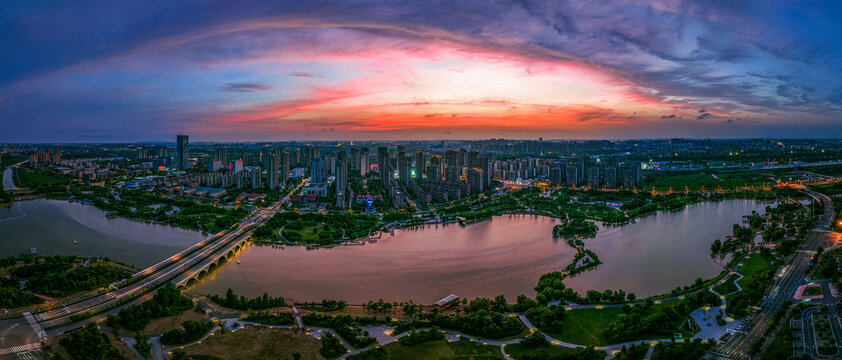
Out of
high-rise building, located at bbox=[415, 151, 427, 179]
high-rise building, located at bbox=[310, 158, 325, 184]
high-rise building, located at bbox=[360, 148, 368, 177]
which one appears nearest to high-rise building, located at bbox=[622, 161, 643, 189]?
high-rise building, located at bbox=[415, 151, 427, 179]

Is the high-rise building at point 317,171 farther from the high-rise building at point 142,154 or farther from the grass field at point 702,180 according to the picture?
the high-rise building at point 142,154

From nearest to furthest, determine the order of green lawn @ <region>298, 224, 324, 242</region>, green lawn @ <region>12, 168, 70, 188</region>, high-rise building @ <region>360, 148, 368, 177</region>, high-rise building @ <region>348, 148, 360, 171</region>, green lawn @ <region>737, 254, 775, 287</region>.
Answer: green lawn @ <region>737, 254, 775, 287</region> → green lawn @ <region>298, 224, 324, 242</region> → green lawn @ <region>12, 168, 70, 188</region> → high-rise building @ <region>360, 148, 368, 177</region> → high-rise building @ <region>348, 148, 360, 171</region>

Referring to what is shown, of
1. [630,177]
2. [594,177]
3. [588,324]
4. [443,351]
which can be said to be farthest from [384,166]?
[443,351]

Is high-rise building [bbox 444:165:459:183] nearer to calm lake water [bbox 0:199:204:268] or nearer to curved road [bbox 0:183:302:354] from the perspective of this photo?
calm lake water [bbox 0:199:204:268]

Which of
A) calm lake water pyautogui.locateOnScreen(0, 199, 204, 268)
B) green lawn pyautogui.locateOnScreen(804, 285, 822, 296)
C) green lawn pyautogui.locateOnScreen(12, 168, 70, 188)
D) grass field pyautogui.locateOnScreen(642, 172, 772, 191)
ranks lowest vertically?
calm lake water pyautogui.locateOnScreen(0, 199, 204, 268)

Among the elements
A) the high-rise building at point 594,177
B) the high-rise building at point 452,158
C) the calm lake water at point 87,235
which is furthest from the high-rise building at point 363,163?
the calm lake water at point 87,235

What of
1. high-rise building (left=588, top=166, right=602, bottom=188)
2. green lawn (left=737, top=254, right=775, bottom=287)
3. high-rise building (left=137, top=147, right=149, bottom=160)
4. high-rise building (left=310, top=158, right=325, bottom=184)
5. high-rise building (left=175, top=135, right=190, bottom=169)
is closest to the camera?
green lawn (left=737, top=254, right=775, bottom=287)

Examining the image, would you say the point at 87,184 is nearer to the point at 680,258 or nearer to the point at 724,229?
the point at 680,258
